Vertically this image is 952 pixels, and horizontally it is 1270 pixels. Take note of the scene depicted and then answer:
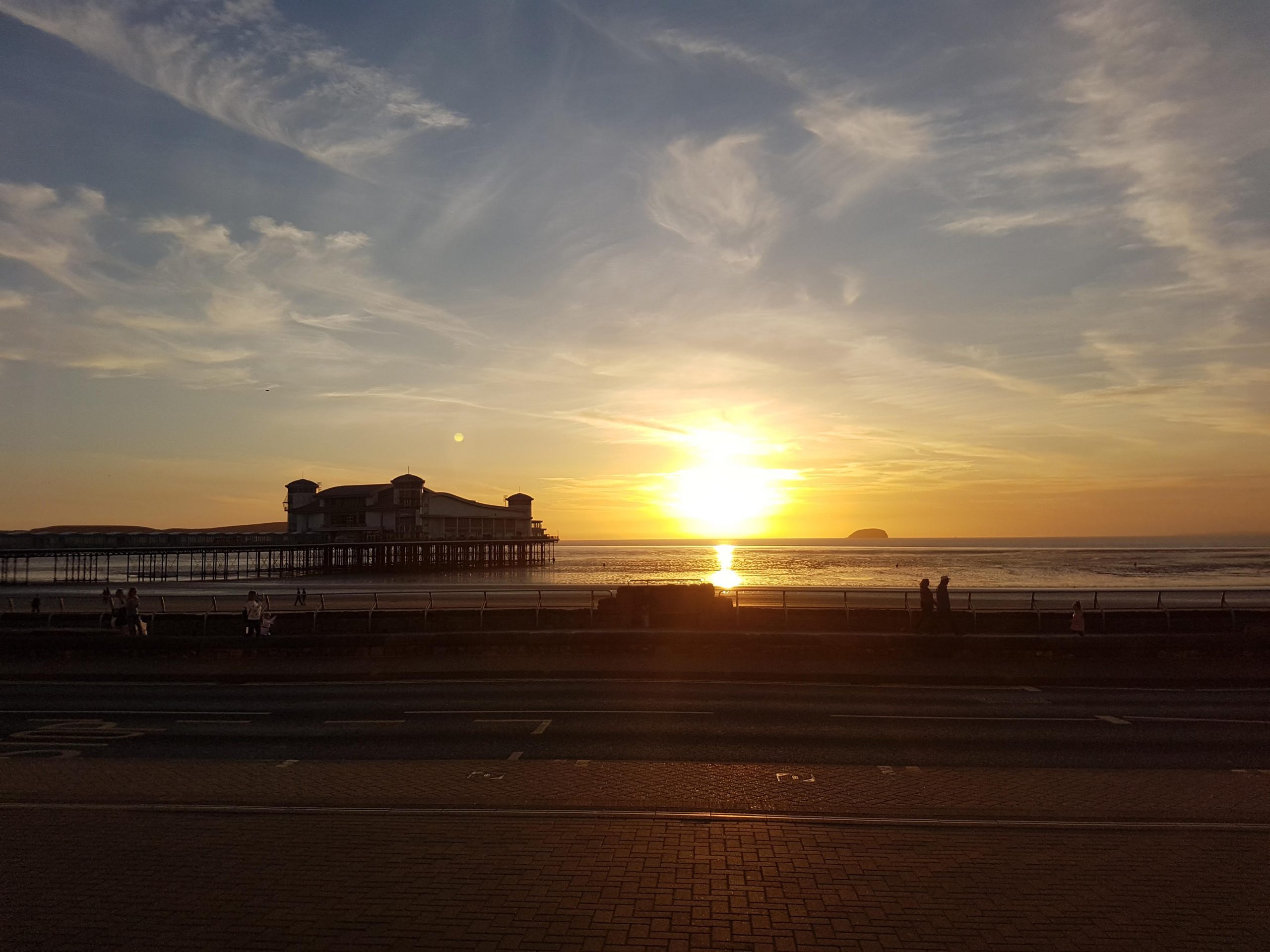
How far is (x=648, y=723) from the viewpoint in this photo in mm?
14344

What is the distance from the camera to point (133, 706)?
54.3 feet

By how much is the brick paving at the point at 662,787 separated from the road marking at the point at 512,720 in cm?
252

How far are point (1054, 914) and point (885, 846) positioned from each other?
5.67ft

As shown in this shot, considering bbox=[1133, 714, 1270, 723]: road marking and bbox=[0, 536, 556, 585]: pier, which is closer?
bbox=[1133, 714, 1270, 723]: road marking

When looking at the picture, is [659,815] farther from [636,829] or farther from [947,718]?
[947,718]

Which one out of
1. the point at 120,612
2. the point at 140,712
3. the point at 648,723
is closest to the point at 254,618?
the point at 120,612

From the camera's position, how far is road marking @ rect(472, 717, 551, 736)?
1435 cm

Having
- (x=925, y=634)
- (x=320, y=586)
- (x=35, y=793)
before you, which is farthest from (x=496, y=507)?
(x=35, y=793)

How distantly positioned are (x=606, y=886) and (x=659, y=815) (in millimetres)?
2056

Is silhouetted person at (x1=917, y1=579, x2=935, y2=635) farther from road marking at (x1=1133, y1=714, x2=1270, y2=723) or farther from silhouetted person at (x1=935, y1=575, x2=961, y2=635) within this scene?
road marking at (x1=1133, y1=714, x2=1270, y2=723)

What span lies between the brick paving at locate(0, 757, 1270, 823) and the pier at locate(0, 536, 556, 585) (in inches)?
3476

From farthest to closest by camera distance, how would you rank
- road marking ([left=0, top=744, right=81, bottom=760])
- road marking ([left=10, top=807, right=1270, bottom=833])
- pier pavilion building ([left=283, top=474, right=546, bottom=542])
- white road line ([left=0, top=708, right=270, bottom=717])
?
pier pavilion building ([left=283, top=474, right=546, bottom=542]) < white road line ([left=0, top=708, right=270, bottom=717]) < road marking ([left=0, top=744, right=81, bottom=760]) < road marking ([left=10, top=807, right=1270, bottom=833])

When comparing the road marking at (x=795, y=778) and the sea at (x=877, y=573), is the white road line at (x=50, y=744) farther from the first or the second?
the sea at (x=877, y=573)

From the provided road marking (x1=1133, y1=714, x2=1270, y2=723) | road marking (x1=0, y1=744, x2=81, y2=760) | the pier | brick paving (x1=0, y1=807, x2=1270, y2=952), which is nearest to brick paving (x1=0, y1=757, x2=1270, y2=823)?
road marking (x1=0, y1=744, x2=81, y2=760)
